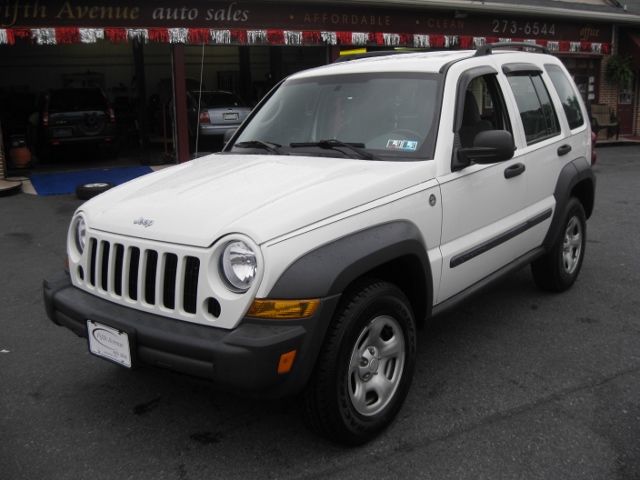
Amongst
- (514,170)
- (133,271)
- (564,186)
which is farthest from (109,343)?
(564,186)

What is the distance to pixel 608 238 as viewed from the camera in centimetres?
704

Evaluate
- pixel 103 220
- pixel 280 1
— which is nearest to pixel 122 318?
pixel 103 220

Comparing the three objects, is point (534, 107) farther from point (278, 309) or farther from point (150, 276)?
point (150, 276)

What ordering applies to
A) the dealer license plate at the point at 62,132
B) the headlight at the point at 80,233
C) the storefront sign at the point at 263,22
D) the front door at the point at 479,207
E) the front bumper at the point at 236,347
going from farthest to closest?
the dealer license plate at the point at 62,132
the storefront sign at the point at 263,22
the front door at the point at 479,207
the headlight at the point at 80,233
the front bumper at the point at 236,347

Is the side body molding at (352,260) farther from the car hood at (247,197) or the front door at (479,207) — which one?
the front door at (479,207)

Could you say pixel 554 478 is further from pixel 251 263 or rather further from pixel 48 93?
pixel 48 93

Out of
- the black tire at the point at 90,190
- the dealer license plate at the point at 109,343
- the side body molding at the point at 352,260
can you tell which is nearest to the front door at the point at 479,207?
the side body molding at the point at 352,260

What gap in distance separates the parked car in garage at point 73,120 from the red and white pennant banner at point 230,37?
61.4 inches

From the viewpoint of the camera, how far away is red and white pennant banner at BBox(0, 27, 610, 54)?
11242 millimetres

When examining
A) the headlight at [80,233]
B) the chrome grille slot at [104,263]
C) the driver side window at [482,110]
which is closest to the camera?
the chrome grille slot at [104,263]

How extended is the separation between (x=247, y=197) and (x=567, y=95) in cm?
335

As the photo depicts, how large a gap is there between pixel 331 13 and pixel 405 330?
40.9 ft

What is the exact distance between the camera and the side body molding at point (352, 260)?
2568 millimetres

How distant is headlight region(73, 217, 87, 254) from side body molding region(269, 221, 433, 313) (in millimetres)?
1259
